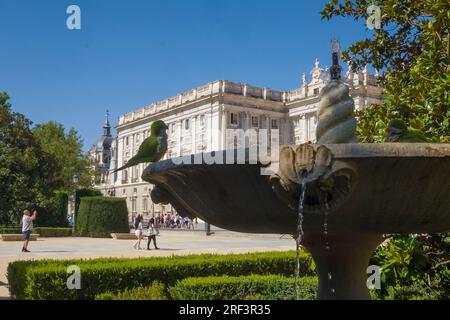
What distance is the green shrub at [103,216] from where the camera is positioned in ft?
86.4

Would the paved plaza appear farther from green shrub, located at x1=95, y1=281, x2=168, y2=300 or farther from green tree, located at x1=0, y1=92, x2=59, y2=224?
green tree, located at x1=0, y1=92, x2=59, y2=224

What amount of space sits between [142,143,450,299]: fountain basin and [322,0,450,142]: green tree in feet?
6.53

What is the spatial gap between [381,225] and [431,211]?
302 millimetres

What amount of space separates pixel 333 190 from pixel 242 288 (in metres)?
4.19

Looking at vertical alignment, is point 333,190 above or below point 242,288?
above

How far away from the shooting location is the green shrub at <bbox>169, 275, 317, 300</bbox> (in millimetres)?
6477

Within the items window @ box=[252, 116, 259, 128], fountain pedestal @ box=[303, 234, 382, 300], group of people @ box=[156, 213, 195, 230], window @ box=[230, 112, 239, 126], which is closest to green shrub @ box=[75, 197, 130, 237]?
group of people @ box=[156, 213, 195, 230]

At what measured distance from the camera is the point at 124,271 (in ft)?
23.8

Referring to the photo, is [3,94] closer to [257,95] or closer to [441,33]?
[441,33]

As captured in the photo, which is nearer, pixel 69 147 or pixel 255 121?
pixel 69 147

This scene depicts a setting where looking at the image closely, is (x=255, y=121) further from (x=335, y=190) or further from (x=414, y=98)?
(x=335, y=190)

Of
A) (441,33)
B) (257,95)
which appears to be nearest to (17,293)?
(441,33)

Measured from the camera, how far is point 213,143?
198 feet

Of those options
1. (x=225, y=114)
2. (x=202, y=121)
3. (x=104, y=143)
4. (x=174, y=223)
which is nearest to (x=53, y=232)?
(x=174, y=223)
